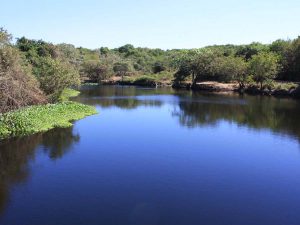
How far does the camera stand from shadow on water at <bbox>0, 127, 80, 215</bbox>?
65.8 ft

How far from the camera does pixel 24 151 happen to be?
85.7 feet

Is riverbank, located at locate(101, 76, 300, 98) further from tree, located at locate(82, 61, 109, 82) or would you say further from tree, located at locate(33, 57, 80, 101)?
tree, located at locate(33, 57, 80, 101)

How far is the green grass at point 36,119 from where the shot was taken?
30703 millimetres

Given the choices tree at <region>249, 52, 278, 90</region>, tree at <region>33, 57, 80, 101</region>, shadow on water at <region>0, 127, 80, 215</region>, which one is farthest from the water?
tree at <region>249, 52, 278, 90</region>

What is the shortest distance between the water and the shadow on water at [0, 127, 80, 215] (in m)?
0.06

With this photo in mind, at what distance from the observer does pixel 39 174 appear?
2127cm

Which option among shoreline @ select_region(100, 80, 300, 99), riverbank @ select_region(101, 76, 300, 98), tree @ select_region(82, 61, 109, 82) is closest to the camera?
shoreline @ select_region(100, 80, 300, 99)

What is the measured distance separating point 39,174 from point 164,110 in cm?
3255

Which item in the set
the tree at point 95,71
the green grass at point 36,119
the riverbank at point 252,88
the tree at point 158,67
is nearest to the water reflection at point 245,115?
the green grass at point 36,119

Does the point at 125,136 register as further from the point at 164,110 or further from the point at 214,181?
the point at 164,110

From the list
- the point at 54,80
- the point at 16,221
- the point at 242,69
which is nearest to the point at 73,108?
the point at 54,80

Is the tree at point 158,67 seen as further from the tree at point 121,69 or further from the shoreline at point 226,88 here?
the shoreline at point 226,88

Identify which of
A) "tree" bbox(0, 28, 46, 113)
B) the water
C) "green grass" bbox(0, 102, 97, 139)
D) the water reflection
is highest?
"tree" bbox(0, 28, 46, 113)

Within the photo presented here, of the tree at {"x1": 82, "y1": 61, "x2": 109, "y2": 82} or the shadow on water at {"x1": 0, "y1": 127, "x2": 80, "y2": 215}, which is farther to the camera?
the tree at {"x1": 82, "y1": 61, "x2": 109, "y2": 82}
